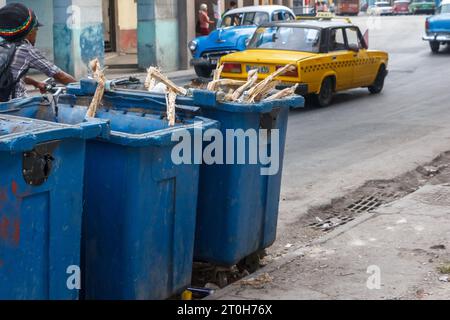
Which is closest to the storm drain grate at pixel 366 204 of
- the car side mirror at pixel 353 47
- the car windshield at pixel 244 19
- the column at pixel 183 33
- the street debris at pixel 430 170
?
the street debris at pixel 430 170

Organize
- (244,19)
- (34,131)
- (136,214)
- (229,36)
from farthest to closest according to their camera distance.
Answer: (244,19)
(229,36)
(136,214)
(34,131)

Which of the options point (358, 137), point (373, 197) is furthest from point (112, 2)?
point (373, 197)

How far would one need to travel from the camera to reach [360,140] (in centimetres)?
1235

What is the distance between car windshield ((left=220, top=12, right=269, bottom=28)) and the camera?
21531 mm

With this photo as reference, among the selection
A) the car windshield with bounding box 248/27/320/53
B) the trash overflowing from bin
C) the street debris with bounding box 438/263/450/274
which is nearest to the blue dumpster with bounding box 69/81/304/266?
the trash overflowing from bin

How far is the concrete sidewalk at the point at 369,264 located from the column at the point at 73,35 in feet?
48.0

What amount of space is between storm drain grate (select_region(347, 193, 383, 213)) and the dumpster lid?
14.4 ft

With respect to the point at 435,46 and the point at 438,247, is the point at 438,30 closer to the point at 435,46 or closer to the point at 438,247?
the point at 435,46

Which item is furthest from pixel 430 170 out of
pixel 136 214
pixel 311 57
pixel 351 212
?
pixel 136 214

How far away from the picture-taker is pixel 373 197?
8.88 metres

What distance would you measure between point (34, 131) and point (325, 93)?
484 inches

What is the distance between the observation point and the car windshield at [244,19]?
21531 millimetres

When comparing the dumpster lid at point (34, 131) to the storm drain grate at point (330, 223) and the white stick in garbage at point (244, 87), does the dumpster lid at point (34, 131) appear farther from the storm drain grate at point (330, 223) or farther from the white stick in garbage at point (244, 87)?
the storm drain grate at point (330, 223)

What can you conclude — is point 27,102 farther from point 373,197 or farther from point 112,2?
point 112,2
